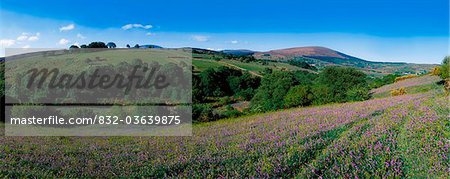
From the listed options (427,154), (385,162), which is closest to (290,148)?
(385,162)

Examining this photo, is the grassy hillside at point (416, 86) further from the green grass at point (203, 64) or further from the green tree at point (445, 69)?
the green grass at point (203, 64)

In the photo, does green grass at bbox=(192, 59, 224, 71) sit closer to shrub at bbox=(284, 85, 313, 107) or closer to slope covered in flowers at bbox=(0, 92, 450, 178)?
shrub at bbox=(284, 85, 313, 107)

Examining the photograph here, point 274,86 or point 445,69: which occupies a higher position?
point 445,69

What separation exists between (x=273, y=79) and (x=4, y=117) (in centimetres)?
5216

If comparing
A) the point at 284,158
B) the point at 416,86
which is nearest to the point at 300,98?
the point at 416,86

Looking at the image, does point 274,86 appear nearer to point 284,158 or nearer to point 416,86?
point 416,86

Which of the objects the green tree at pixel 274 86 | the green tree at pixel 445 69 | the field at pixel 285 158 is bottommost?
the green tree at pixel 274 86

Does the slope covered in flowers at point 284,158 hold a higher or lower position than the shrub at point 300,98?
higher

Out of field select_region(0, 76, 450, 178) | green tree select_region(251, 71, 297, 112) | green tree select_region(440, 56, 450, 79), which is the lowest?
green tree select_region(251, 71, 297, 112)

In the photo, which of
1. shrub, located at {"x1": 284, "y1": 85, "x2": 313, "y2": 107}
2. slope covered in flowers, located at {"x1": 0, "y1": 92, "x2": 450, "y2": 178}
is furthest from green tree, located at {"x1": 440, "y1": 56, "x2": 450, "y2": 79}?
slope covered in flowers, located at {"x1": 0, "y1": 92, "x2": 450, "y2": 178}

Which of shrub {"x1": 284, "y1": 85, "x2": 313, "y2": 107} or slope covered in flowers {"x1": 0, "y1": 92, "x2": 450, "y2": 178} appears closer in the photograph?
slope covered in flowers {"x1": 0, "y1": 92, "x2": 450, "y2": 178}

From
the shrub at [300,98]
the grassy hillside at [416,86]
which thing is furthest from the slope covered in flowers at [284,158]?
the grassy hillside at [416,86]

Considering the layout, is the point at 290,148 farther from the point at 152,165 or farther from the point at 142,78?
the point at 142,78

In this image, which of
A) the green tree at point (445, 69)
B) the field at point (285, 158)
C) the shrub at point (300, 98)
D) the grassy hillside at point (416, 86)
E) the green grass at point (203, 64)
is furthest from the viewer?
the green grass at point (203, 64)
